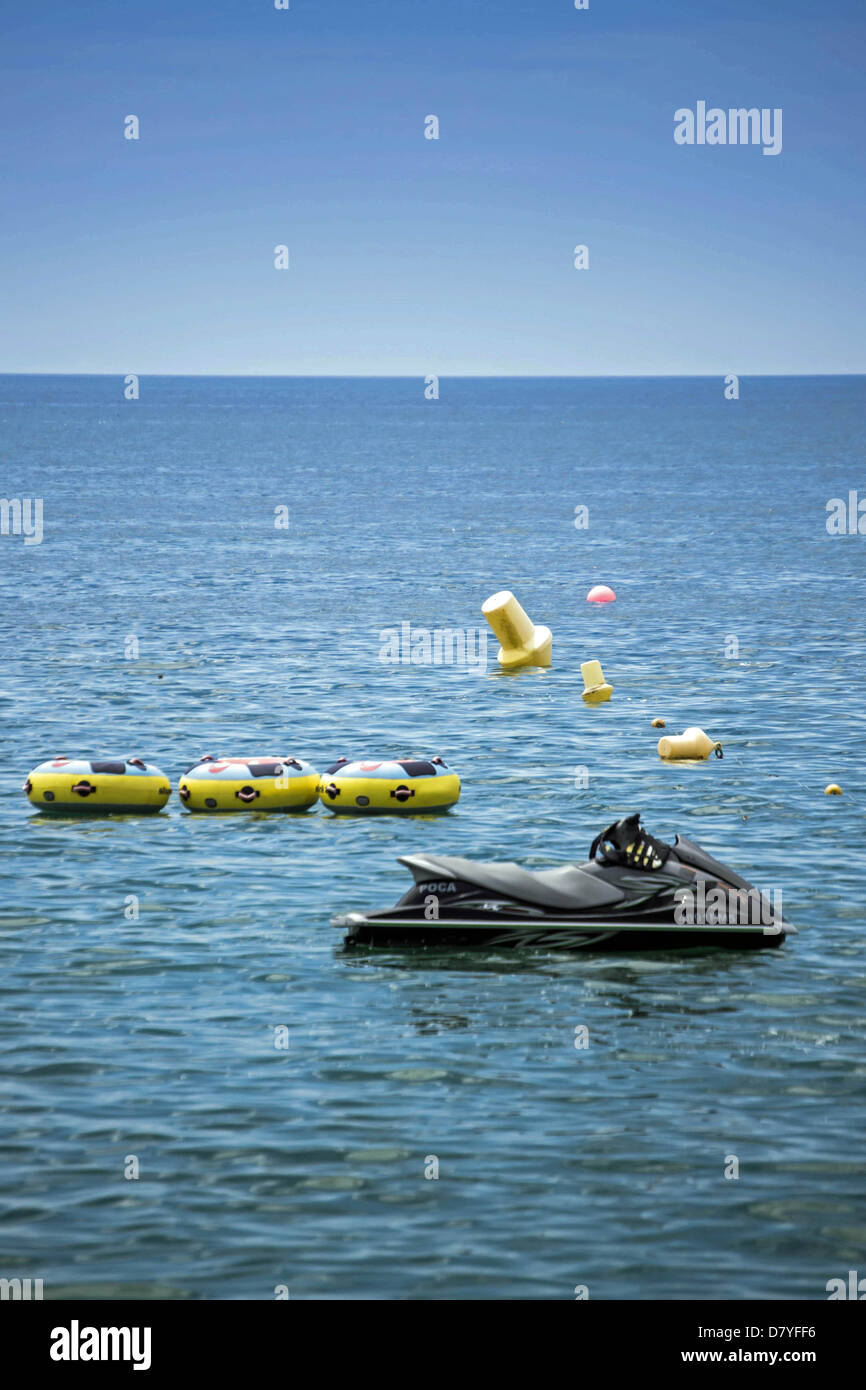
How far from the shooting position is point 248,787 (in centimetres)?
2895

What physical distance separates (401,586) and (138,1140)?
48.6 metres

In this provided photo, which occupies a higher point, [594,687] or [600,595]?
[600,595]

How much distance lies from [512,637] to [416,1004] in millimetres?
24992

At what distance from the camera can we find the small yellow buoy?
39.6 meters

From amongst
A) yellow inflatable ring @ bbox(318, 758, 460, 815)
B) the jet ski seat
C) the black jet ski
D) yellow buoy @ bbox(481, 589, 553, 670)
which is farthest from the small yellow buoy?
the jet ski seat

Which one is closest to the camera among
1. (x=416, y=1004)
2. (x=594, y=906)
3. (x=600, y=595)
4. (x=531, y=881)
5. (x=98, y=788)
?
(x=416, y=1004)

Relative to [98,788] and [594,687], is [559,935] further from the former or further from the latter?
[594,687]

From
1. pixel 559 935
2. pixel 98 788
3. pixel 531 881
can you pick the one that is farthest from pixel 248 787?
pixel 559 935

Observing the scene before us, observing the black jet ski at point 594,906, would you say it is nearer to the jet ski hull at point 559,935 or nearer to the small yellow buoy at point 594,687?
the jet ski hull at point 559,935

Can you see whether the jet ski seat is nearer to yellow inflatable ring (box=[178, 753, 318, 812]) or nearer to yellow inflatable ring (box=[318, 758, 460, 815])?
yellow inflatable ring (box=[318, 758, 460, 815])

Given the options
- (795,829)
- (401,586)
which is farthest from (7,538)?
(795,829)

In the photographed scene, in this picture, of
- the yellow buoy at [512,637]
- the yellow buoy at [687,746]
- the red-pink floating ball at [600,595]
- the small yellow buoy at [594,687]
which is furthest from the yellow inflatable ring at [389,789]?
the red-pink floating ball at [600,595]

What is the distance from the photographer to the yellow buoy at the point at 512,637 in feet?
145

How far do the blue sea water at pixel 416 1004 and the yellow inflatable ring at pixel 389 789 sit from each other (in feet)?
1.62
